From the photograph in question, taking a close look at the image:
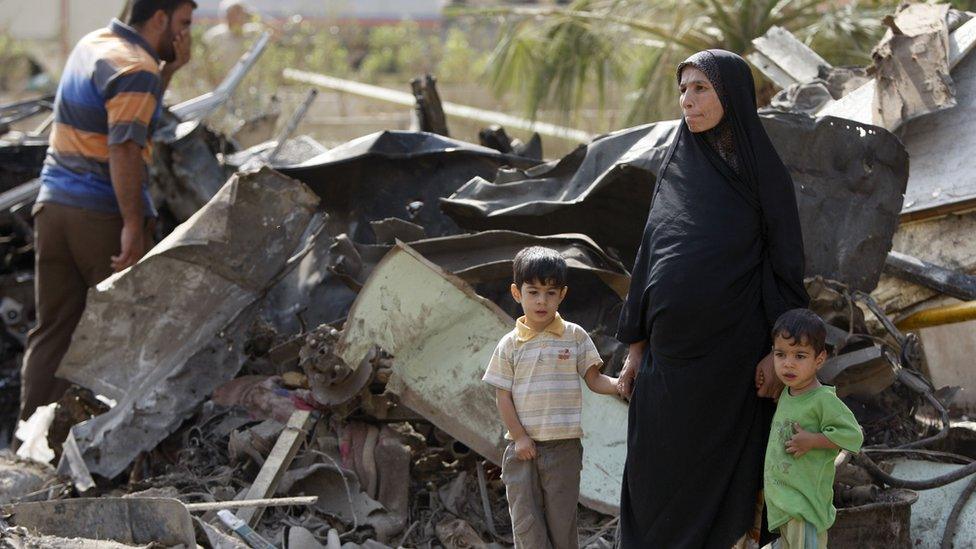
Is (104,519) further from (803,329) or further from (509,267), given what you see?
(803,329)

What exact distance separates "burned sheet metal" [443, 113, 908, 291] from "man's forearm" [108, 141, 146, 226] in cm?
143

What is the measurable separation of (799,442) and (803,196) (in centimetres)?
198

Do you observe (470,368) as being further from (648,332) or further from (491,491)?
(648,332)

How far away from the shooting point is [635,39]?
9555 mm

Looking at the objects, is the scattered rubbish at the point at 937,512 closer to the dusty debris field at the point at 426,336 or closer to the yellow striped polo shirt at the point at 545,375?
the dusty debris field at the point at 426,336

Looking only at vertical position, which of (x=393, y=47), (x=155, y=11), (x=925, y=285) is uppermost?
(x=155, y=11)

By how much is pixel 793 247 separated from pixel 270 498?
2.07 metres

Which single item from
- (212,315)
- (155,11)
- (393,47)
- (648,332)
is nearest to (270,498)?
(212,315)

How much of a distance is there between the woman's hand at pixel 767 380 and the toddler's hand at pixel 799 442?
151mm

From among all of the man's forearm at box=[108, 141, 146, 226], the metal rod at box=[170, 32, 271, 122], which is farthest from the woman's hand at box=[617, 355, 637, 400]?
the metal rod at box=[170, 32, 271, 122]

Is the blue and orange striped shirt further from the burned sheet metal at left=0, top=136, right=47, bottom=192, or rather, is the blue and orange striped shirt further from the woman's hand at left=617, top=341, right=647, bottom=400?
the woman's hand at left=617, top=341, right=647, bottom=400

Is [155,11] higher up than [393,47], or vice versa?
[155,11]

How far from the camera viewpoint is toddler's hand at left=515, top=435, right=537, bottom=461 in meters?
3.18

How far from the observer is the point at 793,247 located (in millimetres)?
3000
